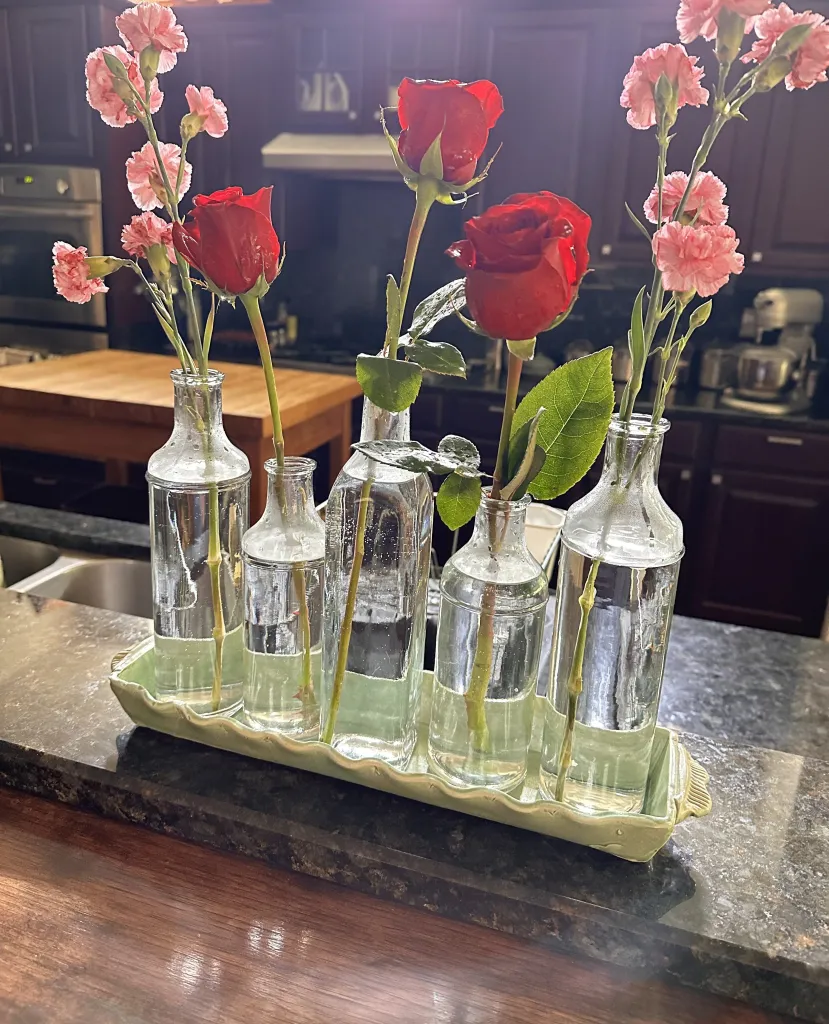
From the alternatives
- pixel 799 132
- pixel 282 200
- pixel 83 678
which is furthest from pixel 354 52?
pixel 83 678

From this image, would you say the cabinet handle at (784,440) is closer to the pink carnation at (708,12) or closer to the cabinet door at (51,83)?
the pink carnation at (708,12)

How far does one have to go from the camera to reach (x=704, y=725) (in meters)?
0.83

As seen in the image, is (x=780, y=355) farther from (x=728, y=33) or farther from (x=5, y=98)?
(x=5, y=98)

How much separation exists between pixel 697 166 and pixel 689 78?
0.06m

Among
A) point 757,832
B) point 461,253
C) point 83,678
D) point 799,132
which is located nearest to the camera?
point 461,253

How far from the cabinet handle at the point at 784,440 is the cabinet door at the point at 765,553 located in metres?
0.11

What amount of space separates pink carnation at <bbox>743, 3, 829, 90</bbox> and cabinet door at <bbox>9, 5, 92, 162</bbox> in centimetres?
337

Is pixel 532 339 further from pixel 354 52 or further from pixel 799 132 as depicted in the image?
pixel 354 52

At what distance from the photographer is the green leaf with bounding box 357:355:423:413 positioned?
55cm

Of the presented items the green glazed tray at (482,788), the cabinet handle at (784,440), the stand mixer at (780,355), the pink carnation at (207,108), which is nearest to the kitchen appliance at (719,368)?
the stand mixer at (780,355)

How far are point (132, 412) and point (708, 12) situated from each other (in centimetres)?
183

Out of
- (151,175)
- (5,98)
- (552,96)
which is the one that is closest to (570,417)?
(151,175)

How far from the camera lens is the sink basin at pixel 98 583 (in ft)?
4.15

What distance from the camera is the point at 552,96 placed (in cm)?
284
